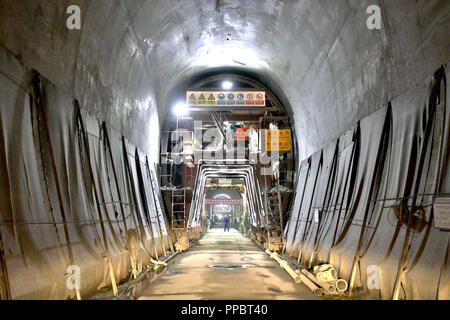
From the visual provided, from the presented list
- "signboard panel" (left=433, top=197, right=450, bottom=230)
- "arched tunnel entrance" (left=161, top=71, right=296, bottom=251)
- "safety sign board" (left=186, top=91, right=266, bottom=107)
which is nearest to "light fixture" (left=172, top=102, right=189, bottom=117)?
"arched tunnel entrance" (left=161, top=71, right=296, bottom=251)

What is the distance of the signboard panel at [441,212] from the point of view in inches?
154

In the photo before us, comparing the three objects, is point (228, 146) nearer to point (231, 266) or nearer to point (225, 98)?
point (225, 98)

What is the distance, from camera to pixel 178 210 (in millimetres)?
14820

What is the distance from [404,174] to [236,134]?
10182mm

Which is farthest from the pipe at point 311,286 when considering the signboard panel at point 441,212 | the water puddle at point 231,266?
the water puddle at point 231,266

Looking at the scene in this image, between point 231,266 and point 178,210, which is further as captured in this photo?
point 178,210

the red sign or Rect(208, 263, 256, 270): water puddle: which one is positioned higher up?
the red sign

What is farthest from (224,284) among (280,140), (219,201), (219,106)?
(219,201)

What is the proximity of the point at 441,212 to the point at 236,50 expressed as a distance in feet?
31.9

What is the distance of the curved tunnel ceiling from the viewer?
15.8ft

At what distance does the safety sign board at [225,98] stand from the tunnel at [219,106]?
0.17 ft

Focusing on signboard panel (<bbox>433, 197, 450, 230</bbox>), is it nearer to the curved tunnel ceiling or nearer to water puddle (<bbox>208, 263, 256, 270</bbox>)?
the curved tunnel ceiling

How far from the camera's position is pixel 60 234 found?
16.0 ft

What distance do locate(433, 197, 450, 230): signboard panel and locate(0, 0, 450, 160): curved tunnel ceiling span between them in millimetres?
1782
